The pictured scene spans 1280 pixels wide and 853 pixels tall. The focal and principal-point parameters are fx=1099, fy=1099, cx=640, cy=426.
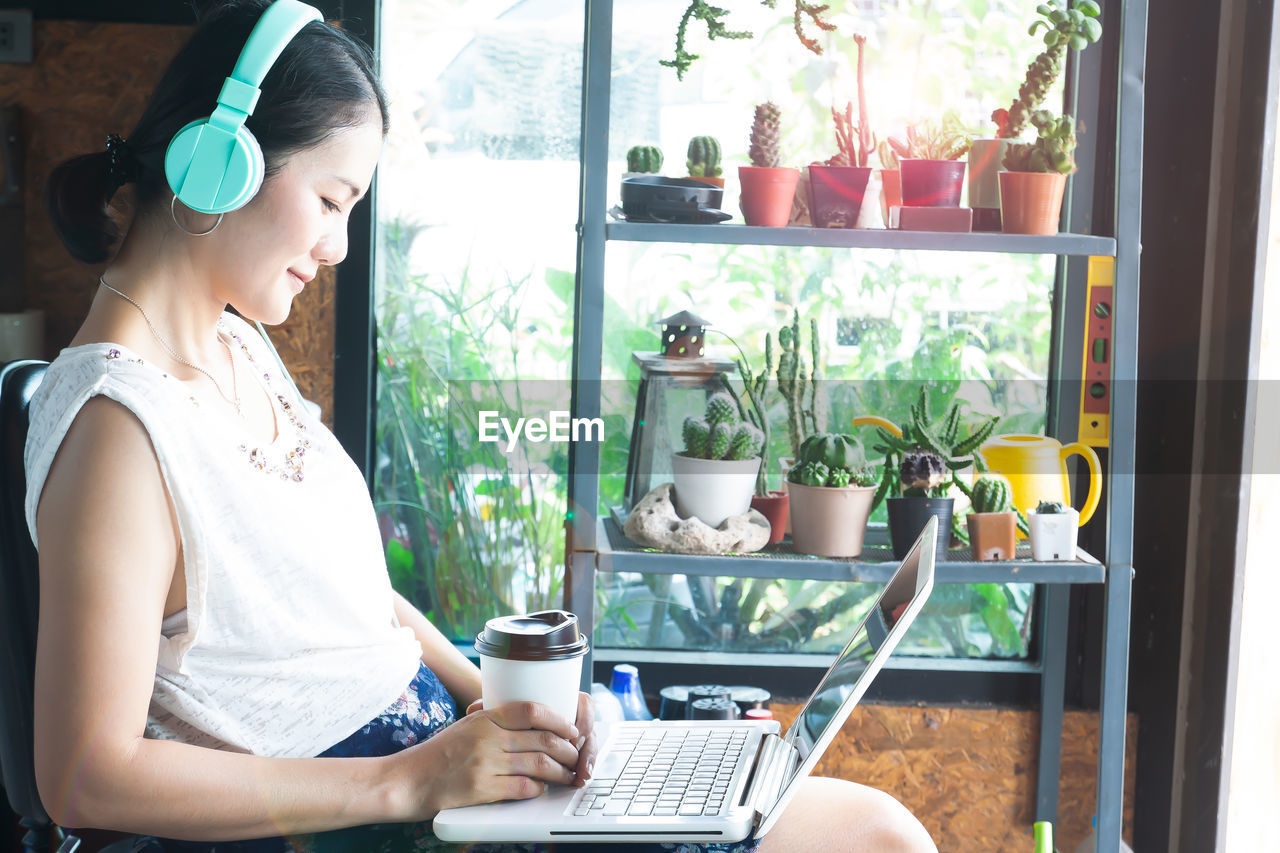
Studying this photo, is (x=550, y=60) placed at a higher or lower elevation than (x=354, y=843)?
higher

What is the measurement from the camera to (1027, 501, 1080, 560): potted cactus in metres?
1.57

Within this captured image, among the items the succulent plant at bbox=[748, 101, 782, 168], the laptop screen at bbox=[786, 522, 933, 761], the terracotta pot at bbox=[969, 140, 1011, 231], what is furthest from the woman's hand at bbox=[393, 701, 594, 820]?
the terracotta pot at bbox=[969, 140, 1011, 231]

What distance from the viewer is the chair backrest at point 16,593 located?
1022 millimetres

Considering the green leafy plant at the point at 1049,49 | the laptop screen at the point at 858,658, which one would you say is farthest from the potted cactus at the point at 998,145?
the laptop screen at the point at 858,658

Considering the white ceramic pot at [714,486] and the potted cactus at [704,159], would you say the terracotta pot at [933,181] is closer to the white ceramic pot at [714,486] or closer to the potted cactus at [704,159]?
the potted cactus at [704,159]

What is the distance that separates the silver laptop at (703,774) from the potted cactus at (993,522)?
44 centimetres

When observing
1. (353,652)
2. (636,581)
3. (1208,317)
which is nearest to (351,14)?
(636,581)

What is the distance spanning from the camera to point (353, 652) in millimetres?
1037

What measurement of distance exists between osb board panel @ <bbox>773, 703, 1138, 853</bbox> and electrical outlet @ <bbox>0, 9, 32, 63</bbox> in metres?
1.80

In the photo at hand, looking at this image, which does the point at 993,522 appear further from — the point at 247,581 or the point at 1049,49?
the point at 247,581

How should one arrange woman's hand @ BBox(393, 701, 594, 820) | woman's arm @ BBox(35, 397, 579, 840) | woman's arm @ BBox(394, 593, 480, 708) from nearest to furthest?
woman's arm @ BBox(35, 397, 579, 840) < woman's hand @ BBox(393, 701, 594, 820) < woman's arm @ BBox(394, 593, 480, 708)

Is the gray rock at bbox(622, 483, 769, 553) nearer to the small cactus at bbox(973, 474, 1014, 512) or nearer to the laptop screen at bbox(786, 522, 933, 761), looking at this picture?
the small cactus at bbox(973, 474, 1014, 512)

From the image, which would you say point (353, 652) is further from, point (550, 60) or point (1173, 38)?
point (1173, 38)

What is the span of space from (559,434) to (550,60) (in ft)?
2.16
